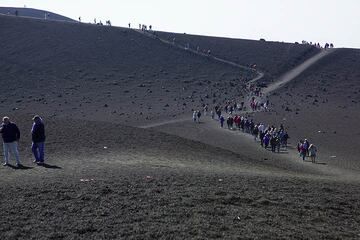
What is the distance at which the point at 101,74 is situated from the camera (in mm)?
85188

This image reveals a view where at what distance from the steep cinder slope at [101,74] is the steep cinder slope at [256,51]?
5499mm

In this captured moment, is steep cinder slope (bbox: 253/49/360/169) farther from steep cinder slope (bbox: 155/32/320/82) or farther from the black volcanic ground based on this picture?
steep cinder slope (bbox: 155/32/320/82)

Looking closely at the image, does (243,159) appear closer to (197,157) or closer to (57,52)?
(197,157)

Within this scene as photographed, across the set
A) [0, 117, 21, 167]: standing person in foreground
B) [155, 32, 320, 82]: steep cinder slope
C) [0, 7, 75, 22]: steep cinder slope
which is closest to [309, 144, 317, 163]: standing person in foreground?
[0, 117, 21, 167]: standing person in foreground

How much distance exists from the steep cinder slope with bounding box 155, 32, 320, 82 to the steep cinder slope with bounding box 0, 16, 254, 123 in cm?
550

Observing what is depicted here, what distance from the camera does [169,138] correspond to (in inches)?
1232

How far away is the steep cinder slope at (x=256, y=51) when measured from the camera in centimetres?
9744

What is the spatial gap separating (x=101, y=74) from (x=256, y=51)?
1294 inches

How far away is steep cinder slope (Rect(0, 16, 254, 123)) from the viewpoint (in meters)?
68.6

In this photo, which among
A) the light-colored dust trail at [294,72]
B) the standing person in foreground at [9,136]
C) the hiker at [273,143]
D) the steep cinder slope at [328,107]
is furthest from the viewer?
A: the light-colored dust trail at [294,72]

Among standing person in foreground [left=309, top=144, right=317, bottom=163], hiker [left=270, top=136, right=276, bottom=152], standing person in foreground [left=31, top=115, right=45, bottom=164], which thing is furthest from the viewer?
hiker [left=270, top=136, right=276, bottom=152]

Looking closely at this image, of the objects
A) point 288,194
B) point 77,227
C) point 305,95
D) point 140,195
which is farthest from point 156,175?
point 305,95

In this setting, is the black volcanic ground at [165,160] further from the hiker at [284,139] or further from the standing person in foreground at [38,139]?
the hiker at [284,139]

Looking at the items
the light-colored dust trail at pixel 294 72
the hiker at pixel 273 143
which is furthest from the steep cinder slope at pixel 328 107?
the hiker at pixel 273 143
